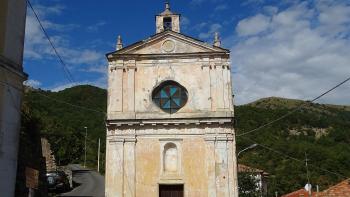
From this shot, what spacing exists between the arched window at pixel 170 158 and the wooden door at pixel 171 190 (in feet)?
2.27

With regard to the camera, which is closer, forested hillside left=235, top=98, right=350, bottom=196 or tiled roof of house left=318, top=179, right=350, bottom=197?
tiled roof of house left=318, top=179, right=350, bottom=197

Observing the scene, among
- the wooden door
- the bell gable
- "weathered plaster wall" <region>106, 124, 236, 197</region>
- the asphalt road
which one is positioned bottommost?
the asphalt road

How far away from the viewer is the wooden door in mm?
18656

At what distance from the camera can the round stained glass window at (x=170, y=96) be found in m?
19.6

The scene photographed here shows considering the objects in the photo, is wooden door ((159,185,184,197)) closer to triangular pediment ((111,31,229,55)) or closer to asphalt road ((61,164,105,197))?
triangular pediment ((111,31,229,55))

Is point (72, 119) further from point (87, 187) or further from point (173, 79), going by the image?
point (173, 79)

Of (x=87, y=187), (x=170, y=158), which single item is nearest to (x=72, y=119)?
(x=87, y=187)

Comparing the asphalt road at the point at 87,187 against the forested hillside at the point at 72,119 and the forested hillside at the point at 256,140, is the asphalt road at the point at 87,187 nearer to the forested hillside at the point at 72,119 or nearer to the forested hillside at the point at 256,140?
the forested hillside at the point at 72,119

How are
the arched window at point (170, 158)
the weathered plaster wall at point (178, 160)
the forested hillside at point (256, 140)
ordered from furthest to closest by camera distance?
the forested hillside at point (256, 140) < the arched window at point (170, 158) < the weathered plaster wall at point (178, 160)

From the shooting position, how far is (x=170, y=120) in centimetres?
1906

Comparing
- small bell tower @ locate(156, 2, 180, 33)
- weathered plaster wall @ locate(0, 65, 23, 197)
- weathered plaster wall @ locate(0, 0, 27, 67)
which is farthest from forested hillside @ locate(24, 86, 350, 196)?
weathered plaster wall @ locate(0, 65, 23, 197)

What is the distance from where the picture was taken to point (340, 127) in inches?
3287

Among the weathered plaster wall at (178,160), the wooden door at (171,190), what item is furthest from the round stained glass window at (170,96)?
the wooden door at (171,190)

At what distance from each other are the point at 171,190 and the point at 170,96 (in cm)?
420
